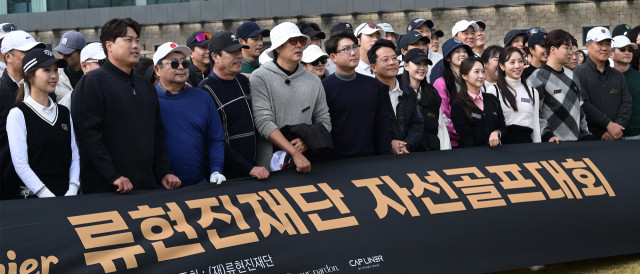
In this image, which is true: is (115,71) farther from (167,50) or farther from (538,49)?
(538,49)

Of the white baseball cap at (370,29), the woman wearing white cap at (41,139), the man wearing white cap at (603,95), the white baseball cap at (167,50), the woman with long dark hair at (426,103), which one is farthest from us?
the white baseball cap at (370,29)

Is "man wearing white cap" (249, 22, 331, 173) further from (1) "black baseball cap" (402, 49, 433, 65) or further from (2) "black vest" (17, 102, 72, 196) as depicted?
(2) "black vest" (17, 102, 72, 196)

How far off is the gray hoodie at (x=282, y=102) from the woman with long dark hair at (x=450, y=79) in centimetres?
135

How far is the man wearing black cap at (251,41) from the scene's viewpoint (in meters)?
5.90

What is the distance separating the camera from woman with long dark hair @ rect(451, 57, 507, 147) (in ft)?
16.8

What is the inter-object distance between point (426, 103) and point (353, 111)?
879mm

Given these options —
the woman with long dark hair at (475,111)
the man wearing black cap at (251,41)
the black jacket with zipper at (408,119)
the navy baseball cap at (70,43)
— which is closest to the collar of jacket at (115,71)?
the black jacket with zipper at (408,119)

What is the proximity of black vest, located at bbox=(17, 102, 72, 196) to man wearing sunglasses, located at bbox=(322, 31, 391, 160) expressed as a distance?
74.3 inches

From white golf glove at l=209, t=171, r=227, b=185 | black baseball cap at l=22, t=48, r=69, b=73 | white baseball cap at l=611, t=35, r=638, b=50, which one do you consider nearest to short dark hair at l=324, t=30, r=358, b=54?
white golf glove at l=209, t=171, r=227, b=185

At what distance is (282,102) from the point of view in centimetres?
450

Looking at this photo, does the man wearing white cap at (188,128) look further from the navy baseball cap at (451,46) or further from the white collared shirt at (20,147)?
the navy baseball cap at (451,46)

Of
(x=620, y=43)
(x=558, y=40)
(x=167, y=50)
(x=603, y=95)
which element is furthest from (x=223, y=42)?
(x=620, y=43)

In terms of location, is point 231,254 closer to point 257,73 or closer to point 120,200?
point 120,200

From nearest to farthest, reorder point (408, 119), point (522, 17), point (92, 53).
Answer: point (408, 119) < point (92, 53) < point (522, 17)
